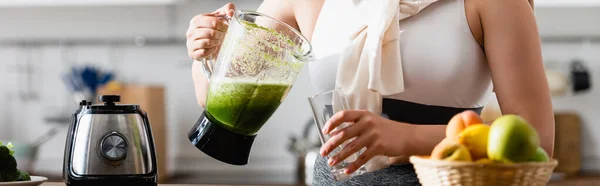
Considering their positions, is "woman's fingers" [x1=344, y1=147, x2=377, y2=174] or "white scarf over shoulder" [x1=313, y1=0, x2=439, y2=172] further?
"white scarf over shoulder" [x1=313, y1=0, x2=439, y2=172]

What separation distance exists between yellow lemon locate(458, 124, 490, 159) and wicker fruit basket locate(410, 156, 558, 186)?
1.2 inches

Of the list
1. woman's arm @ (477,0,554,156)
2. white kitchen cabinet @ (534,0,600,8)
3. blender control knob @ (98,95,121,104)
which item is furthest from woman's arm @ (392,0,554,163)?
white kitchen cabinet @ (534,0,600,8)

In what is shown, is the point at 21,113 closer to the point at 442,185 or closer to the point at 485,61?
the point at 485,61

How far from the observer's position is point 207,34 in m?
1.12

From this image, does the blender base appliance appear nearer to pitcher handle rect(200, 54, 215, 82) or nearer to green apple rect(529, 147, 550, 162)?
pitcher handle rect(200, 54, 215, 82)

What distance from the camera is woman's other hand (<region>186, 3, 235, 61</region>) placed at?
1.12m

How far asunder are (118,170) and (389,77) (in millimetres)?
399

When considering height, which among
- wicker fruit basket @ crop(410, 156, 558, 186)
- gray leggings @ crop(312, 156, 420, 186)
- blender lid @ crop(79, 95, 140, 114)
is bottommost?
gray leggings @ crop(312, 156, 420, 186)

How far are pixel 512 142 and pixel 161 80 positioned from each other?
297 cm

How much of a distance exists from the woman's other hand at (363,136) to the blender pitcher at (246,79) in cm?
17

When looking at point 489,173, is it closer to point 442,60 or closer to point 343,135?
point 343,135

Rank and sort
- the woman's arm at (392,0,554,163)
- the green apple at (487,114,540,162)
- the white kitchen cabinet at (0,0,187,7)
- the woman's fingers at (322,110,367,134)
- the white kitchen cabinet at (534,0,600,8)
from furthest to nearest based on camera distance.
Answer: the white kitchen cabinet at (0,0,187,7)
the white kitchen cabinet at (534,0,600,8)
the woman's arm at (392,0,554,163)
the woman's fingers at (322,110,367,134)
the green apple at (487,114,540,162)

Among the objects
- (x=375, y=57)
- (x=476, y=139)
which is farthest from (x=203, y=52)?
(x=476, y=139)

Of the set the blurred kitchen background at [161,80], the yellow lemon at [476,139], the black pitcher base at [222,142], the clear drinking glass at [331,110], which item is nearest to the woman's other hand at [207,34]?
the black pitcher base at [222,142]
